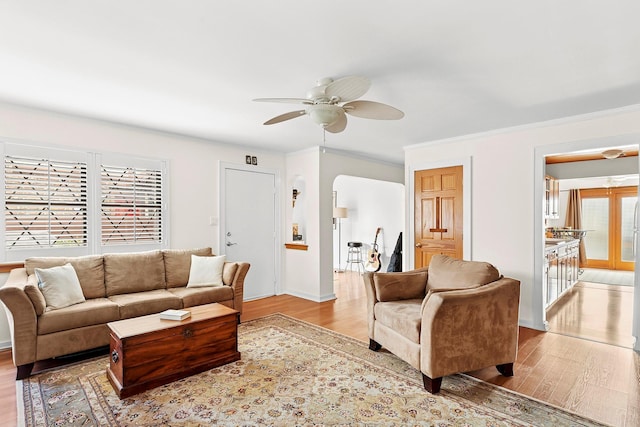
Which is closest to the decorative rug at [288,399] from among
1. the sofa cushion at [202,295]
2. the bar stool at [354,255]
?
the sofa cushion at [202,295]

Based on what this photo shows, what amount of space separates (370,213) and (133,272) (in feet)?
17.1

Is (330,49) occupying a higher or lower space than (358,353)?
higher

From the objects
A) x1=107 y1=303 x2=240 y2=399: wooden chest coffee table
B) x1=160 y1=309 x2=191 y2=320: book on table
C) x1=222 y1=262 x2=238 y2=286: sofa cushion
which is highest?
x1=222 y1=262 x2=238 y2=286: sofa cushion

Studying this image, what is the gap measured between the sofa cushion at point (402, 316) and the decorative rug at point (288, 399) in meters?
0.34

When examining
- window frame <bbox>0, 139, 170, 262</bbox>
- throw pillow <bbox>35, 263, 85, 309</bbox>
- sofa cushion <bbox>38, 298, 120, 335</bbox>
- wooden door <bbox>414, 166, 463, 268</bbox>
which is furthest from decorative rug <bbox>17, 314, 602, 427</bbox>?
wooden door <bbox>414, 166, 463, 268</bbox>

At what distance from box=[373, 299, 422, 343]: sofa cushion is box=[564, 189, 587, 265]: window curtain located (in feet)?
24.1

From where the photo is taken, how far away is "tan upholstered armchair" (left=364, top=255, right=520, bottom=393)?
239cm

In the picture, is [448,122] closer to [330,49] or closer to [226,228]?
[330,49]

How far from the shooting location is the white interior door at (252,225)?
16.2 feet

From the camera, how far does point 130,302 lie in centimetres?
327

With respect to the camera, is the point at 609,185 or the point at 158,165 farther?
the point at 609,185

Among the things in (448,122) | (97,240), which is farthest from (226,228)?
(448,122)

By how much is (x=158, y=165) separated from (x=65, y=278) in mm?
1691

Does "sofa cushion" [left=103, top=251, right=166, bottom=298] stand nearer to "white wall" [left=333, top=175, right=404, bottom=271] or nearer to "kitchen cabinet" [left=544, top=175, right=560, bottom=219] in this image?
"white wall" [left=333, top=175, right=404, bottom=271]
